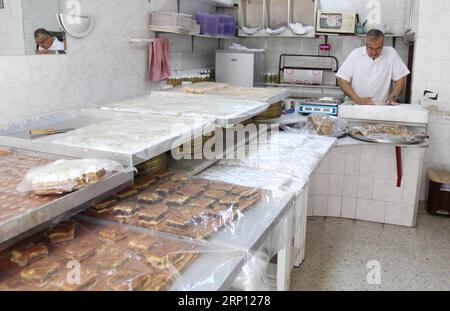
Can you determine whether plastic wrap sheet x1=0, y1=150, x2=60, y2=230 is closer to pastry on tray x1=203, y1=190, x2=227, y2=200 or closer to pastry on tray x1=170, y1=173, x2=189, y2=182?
pastry on tray x1=170, y1=173, x2=189, y2=182

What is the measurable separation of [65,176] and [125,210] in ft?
1.02

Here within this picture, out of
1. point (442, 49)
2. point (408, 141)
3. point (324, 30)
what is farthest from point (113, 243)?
point (324, 30)

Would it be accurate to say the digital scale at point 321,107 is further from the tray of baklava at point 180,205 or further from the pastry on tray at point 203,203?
the pastry on tray at point 203,203

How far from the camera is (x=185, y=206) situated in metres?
1.79

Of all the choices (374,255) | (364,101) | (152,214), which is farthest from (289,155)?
(364,101)

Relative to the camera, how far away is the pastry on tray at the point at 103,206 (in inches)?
68.1

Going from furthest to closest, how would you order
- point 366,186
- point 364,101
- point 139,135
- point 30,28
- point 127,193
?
1. point 364,101
2. point 366,186
3. point 30,28
4. point 139,135
5. point 127,193

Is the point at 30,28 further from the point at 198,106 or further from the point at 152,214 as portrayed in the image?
the point at 152,214

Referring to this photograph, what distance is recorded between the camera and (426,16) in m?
4.25

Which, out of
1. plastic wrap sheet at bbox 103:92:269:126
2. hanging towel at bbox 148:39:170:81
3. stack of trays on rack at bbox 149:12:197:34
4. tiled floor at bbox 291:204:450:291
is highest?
stack of trays on rack at bbox 149:12:197:34

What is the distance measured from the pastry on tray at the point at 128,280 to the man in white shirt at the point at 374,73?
12.4 ft

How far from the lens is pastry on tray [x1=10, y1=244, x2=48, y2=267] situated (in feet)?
4.48

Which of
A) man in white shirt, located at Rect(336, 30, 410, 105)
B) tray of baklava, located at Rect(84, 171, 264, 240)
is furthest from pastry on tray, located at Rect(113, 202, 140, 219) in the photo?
man in white shirt, located at Rect(336, 30, 410, 105)

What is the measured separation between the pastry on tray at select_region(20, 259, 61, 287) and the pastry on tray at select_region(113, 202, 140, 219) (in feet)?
1.21
